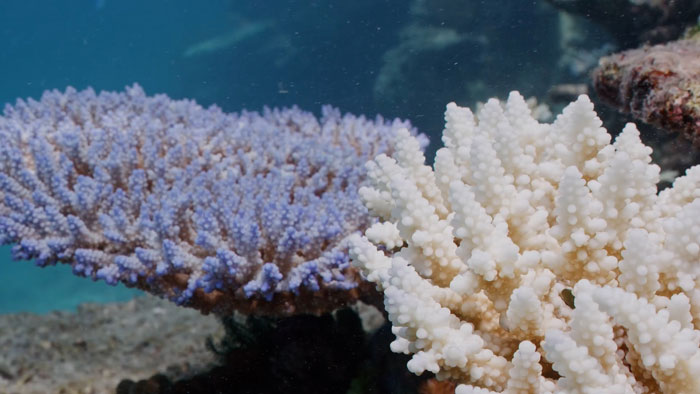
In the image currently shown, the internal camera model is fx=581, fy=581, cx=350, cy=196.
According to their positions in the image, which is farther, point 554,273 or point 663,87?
point 663,87

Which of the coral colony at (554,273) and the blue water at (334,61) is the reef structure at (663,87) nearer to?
the coral colony at (554,273)

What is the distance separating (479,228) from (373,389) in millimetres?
2106

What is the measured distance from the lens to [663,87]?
3053 mm

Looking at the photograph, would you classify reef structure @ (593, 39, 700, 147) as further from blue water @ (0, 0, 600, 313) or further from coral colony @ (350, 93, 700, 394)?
blue water @ (0, 0, 600, 313)

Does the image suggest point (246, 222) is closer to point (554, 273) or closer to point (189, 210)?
point (189, 210)

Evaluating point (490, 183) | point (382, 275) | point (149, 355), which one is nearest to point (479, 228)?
point (490, 183)

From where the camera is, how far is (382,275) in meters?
1.93

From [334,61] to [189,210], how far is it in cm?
1206

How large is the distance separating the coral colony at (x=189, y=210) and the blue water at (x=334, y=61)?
6.80 m

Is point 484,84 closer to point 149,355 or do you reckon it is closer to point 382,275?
point 149,355

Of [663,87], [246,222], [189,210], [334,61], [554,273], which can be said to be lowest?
[554,273]

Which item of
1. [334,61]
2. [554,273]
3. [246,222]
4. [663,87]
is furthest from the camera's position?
[334,61]

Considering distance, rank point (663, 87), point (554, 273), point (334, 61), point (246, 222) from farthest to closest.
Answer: point (334, 61), point (663, 87), point (246, 222), point (554, 273)

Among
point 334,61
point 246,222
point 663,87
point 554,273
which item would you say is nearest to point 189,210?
point 246,222
